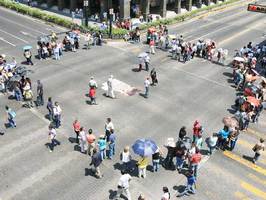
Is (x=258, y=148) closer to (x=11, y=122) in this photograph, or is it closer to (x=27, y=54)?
(x=11, y=122)

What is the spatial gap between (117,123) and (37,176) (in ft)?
22.6

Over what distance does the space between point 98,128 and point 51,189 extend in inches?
242

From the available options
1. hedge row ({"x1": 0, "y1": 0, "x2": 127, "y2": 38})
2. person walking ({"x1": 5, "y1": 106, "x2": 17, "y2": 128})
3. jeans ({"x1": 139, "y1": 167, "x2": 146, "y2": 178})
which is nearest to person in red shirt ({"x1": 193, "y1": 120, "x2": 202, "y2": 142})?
jeans ({"x1": 139, "y1": 167, "x2": 146, "y2": 178})

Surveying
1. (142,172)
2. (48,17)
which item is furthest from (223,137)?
(48,17)

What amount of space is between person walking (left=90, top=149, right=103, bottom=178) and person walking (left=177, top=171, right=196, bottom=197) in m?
4.16

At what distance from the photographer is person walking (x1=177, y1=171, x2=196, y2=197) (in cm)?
1658

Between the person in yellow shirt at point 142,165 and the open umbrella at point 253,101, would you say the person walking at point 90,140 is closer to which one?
the person in yellow shirt at point 142,165

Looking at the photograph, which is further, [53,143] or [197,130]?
[197,130]

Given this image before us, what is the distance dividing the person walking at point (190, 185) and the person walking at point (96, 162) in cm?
416

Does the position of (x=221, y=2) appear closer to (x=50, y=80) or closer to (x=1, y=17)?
(x=1, y=17)

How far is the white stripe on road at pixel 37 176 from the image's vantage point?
1665 centimetres

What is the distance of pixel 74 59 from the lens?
3359 centimetres

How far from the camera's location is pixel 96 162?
17.2 metres

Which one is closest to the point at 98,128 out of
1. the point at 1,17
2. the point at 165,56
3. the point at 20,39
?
the point at 165,56
